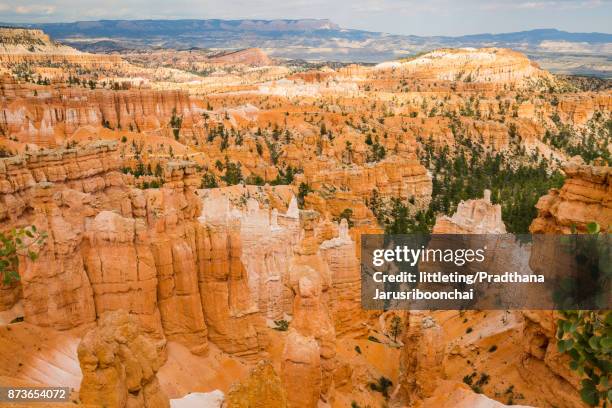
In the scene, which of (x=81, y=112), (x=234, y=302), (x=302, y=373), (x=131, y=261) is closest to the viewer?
(x=302, y=373)

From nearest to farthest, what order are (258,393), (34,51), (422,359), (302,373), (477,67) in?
(258,393) → (302,373) → (422,359) → (34,51) → (477,67)

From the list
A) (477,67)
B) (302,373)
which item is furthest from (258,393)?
(477,67)

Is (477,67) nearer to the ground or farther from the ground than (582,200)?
nearer to the ground

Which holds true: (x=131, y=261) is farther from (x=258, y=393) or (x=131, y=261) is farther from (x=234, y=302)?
(x=258, y=393)

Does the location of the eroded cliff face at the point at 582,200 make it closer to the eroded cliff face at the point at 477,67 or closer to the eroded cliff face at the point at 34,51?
the eroded cliff face at the point at 34,51

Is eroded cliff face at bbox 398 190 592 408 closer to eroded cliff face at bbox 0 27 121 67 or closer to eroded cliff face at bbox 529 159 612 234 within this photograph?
eroded cliff face at bbox 529 159 612 234

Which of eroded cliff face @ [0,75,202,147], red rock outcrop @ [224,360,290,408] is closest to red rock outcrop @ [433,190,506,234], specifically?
red rock outcrop @ [224,360,290,408]
